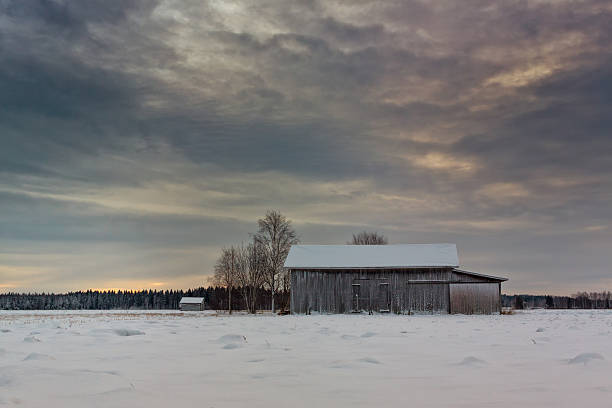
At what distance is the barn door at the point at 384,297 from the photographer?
3896cm

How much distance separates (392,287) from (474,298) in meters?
5.99

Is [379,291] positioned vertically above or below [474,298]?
above

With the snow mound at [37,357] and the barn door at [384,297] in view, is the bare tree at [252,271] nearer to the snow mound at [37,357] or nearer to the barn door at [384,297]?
the barn door at [384,297]

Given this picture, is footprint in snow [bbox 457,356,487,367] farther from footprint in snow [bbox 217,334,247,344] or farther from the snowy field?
footprint in snow [bbox 217,334,247,344]

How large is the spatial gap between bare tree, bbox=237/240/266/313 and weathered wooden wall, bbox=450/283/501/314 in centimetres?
2250

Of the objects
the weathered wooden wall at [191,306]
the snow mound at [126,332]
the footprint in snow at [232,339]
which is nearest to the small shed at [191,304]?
the weathered wooden wall at [191,306]

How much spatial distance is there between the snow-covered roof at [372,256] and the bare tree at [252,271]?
47.2 feet

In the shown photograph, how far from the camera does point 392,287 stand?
39.4 meters

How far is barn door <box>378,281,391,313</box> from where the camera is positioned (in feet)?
128

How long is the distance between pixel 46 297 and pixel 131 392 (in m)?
171

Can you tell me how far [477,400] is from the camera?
4520 millimetres

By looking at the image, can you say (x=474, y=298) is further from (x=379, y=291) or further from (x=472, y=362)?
(x=472, y=362)

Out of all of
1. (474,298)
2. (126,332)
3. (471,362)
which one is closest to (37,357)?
(126,332)

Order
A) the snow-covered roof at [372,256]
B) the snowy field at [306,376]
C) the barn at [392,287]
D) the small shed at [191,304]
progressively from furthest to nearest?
the small shed at [191,304], the snow-covered roof at [372,256], the barn at [392,287], the snowy field at [306,376]
